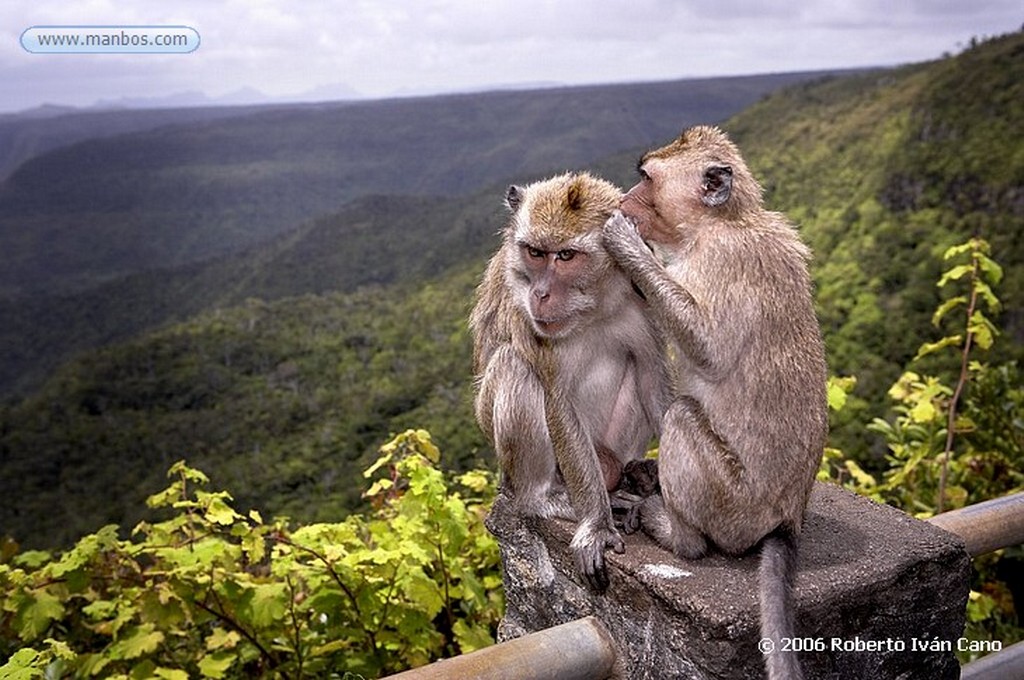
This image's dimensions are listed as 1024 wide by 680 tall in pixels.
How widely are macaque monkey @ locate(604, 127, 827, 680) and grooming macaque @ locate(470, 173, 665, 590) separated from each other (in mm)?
157

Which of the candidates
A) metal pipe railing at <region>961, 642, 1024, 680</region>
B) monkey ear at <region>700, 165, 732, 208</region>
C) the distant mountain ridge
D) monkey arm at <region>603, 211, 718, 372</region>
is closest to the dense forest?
monkey arm at <region>603, 211, 718, 372</region>

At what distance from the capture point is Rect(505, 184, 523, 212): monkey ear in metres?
2.90

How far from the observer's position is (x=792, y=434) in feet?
8.03

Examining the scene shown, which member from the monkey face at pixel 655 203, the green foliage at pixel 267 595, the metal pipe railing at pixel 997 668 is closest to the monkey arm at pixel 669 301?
the monkey face at pixel 655 203

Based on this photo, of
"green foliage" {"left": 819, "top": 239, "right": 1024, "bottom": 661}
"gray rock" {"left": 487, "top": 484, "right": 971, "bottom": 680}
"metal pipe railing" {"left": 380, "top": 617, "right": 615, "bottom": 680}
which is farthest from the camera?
"green foliage" {"left": 819, "top": 239, "right": 1024, "bottom": 661}

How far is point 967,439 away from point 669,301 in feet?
14.0

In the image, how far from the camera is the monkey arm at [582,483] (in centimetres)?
241

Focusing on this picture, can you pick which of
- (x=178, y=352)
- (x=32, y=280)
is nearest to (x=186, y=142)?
(x=32, y=280)

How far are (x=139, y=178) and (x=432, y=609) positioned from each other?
20023 cm

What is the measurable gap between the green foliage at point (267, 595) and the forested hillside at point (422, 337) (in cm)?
2682

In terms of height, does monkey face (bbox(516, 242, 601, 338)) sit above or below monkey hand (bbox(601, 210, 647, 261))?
below

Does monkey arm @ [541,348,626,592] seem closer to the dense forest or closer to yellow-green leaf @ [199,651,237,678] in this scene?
the dense forest

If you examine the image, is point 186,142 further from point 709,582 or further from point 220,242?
point 709,582

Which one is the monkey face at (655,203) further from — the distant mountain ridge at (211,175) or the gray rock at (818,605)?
the distant mountain ridge at (211,175)
